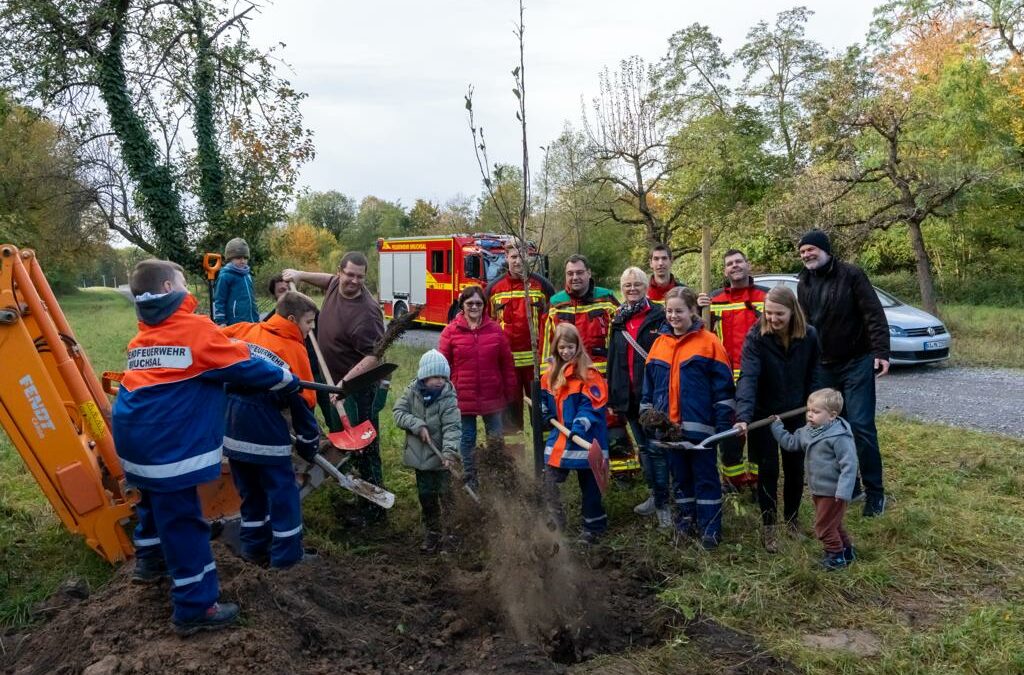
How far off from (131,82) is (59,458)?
12.1m

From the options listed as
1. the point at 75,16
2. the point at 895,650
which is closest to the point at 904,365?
the point at 895,650

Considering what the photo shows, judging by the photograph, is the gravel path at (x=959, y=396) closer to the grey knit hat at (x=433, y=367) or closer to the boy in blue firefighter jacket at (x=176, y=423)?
the grey knit hat at (x=433, y=367)

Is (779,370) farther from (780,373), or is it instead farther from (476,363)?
(476,363)

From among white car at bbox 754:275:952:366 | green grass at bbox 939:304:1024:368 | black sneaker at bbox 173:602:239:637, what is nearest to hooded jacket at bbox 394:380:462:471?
black sneaker at bbox 173:602:239:637

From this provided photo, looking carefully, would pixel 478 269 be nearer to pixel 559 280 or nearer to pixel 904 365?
pixel 559 280

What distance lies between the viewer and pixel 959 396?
1023cm

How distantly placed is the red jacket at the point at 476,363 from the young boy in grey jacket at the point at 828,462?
2205 millimetres

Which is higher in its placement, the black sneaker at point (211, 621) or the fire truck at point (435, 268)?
the fire truck at point (435, 268)

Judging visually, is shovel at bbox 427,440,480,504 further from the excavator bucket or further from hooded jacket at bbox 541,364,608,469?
the excavator bucket

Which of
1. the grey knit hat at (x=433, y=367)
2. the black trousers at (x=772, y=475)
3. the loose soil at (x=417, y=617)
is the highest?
the grey knit hat at (x=433, y=367)

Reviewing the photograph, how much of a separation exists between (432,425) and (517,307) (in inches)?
65.1

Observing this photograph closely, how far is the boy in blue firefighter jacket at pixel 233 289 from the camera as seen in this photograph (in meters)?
7.04

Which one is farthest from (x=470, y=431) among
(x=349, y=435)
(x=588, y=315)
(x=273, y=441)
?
(x=273, y=441)

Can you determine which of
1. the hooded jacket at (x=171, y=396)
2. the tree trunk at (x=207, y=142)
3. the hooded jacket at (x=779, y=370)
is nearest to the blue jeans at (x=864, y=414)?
the hooded jacket at (x=779, y=370)
